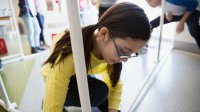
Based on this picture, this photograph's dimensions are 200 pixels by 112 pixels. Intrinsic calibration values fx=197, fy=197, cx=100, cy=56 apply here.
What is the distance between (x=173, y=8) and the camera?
1552 mm

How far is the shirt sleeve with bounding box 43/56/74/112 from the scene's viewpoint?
25.0 inches

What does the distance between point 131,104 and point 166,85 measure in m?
0.39

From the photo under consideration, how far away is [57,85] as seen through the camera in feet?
2.09

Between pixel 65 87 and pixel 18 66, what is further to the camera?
pixel 18 66

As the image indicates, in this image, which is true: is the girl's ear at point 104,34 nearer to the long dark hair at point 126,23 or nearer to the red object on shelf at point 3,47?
the long dark hair at point 126,23

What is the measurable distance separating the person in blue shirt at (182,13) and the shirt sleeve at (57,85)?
41.8 inches

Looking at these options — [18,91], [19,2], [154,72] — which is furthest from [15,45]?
[154,72]

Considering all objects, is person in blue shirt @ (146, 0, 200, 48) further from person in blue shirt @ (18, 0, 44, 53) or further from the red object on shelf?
the red object on shelf

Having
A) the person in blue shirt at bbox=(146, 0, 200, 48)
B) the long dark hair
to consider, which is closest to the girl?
the long dark hair

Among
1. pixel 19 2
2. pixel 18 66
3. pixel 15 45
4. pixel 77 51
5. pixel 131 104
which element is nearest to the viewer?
pixel 77 51

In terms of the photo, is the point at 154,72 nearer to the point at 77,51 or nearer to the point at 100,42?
the point at 100,42

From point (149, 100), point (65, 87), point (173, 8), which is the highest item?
point (173, 8)

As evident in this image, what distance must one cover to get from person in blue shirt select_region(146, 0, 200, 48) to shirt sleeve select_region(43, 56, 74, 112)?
41.8 inches

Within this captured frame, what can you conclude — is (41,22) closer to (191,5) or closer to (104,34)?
(191,5)
